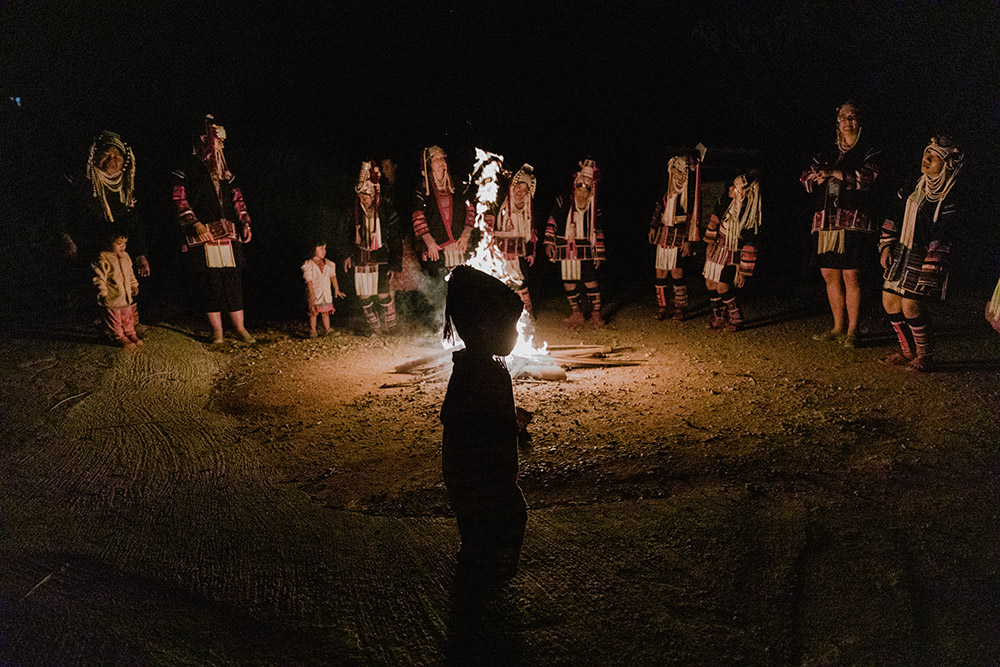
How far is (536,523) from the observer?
12.1 feet

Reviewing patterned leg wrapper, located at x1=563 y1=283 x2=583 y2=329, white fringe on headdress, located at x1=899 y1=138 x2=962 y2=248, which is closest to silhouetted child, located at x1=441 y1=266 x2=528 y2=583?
white fringe on headdress, located at x1=899 y1=138 x2=962 y2=248

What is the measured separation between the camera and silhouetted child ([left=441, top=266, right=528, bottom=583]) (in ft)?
9.62

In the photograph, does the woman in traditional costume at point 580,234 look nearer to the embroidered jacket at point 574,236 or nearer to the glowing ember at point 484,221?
the embroidered jacket at point 574,236

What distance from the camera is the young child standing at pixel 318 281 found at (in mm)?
8023

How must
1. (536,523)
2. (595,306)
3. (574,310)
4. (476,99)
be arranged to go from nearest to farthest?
(536,523)
(595,306)
(574,310)
(476,99)

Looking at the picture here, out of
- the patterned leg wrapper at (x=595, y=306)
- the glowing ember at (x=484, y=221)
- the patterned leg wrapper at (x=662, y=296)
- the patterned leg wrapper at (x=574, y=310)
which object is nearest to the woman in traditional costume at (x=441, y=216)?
the glowing ember at (x=484, y=221)

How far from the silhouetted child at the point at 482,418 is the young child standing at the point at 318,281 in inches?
217

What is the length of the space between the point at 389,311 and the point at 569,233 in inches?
106

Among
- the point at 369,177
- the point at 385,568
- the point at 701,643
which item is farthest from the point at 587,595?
the point at 369,177

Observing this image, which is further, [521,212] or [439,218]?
[439,218]

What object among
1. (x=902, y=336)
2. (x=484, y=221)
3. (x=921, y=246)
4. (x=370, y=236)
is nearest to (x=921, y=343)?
(x=902, y=336)

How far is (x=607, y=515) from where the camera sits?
373 centimetres

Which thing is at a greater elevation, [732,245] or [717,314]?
[732,245]

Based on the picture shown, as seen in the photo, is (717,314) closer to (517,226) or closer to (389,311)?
(517,226)
